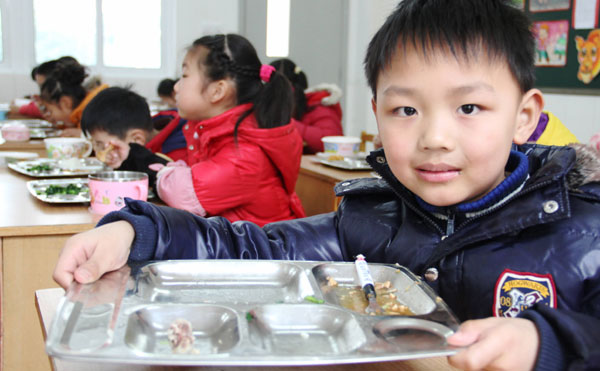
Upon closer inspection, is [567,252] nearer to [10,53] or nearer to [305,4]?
[305,4]

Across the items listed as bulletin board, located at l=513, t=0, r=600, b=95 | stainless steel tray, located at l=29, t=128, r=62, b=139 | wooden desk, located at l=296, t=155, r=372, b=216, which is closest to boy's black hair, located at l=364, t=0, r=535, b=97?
wooden desk, located at l=296, t=155, r=372, b=216

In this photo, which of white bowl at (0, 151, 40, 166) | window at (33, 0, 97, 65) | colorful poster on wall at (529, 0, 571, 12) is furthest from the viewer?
window at (33, 0, 97, 65)

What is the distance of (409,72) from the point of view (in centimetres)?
90

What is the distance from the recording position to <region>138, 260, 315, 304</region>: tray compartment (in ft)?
2.51

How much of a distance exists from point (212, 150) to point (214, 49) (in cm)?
40

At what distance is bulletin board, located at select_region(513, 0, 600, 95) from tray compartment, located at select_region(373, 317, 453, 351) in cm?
280

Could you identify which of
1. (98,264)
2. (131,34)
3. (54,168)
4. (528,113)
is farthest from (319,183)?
(131,34)

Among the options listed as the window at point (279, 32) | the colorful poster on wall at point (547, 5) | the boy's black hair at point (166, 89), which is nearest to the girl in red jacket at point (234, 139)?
the colorful poster on wall at point (547, 5)

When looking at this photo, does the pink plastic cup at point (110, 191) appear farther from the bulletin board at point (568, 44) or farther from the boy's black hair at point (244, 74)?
the bulletin board at point (568, 44)

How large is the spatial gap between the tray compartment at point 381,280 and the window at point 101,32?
6.37m

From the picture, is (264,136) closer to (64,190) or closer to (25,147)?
(64,190)

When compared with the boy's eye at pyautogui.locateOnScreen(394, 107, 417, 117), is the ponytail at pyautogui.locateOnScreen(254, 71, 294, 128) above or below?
below

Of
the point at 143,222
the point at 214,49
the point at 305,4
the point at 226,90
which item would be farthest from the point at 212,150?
the point at 305,4

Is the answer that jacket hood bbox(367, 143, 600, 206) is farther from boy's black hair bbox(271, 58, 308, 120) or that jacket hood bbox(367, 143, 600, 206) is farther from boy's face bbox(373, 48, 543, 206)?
boy's black hair bbox(271, 58, 308, 120)
